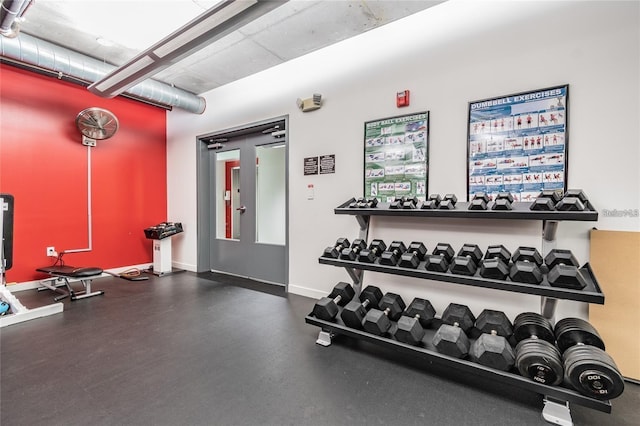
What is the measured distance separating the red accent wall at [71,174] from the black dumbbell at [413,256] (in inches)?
184

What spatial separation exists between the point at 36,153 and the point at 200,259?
2.62m

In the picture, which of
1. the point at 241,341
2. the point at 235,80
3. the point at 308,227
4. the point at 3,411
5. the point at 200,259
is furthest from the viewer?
the point at 200,259

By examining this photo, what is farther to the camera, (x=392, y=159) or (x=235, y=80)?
(x=235, y=80)

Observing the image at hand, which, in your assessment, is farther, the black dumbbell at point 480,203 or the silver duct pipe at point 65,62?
the silver duct pipe at point 65,62

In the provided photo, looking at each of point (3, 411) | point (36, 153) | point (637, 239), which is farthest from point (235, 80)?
point (637, 239)

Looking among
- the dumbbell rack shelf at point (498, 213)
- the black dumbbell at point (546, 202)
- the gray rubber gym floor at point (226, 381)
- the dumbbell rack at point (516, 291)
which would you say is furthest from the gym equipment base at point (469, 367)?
the black dumbbell at point (546, 202)

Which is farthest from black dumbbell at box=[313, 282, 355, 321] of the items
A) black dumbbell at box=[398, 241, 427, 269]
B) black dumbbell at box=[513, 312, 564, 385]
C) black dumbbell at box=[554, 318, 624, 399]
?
black dumbbell at box=[554, 318, 624, 399]

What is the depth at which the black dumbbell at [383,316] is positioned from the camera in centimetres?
215

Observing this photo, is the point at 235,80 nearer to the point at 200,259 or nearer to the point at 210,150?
the point at 210,150

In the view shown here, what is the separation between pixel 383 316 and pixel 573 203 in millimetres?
1440

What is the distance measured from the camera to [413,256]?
89.1 inches

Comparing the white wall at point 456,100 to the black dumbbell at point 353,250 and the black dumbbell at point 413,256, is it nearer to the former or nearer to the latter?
the black dumbbell at point 413,256

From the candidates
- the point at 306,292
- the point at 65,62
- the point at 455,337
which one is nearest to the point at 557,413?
the point at 455,337

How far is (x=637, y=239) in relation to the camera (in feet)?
6.10
